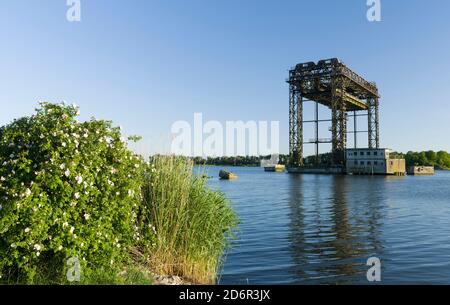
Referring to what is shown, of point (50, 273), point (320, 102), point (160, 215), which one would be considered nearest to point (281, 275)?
point (160, 215)

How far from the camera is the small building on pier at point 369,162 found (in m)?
111

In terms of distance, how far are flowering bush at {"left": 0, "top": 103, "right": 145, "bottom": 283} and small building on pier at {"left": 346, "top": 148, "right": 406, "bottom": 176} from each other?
110 meters

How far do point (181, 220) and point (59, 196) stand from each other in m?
3.36

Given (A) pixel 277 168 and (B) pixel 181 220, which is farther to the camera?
(A) pixel 277 168

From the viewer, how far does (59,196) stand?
23.7 ft

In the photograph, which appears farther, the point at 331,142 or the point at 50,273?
the point at 331,142

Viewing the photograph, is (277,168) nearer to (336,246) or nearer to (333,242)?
(333,242)

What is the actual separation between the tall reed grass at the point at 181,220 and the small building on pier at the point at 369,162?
107 metres

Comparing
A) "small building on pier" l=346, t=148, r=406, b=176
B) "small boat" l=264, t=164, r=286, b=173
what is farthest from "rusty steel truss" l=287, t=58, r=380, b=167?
"small boat" l=264, t=164, r=286, b=173

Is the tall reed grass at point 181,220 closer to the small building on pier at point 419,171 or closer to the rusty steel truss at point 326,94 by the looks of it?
the rusty steel truss at point 326,94

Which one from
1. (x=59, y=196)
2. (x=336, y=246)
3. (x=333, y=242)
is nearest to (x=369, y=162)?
(x=333, y=242)

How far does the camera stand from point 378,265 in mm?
14773
